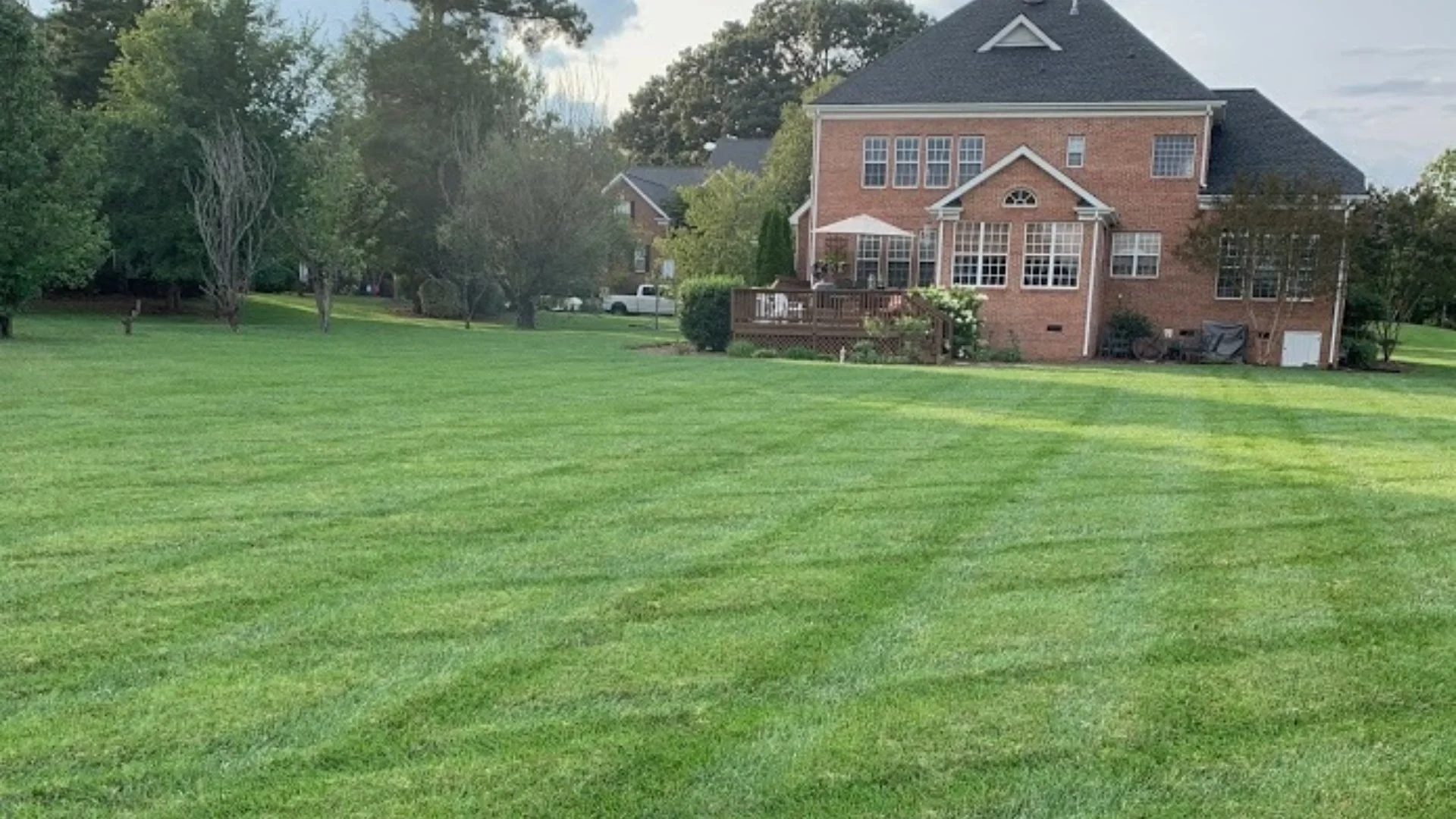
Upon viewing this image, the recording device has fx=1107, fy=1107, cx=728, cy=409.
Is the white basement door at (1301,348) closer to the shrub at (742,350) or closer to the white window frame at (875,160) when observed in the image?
the white window frame at (875,160)

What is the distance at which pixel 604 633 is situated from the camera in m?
4.39

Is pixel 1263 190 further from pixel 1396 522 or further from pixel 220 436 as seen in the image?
pixel 220 436

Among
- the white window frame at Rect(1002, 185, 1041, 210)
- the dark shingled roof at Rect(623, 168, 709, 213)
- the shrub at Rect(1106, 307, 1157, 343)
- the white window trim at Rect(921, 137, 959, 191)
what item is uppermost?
the dark shingled roof at Rect(623, 168, 709, 213)

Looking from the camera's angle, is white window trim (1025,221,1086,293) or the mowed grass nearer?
the mowed grass

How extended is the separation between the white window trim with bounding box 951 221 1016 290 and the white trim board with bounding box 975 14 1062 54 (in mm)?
6634

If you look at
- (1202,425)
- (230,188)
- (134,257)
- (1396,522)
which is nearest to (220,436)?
(1396,522)

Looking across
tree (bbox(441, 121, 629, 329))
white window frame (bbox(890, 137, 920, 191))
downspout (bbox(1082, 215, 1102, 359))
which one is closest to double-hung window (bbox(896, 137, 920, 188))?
white window frame (bbox(890, 137, 920, 191))

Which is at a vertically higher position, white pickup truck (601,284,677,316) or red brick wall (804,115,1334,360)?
red brick wall (804,115,1334,360)

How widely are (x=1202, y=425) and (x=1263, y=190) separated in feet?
49.6

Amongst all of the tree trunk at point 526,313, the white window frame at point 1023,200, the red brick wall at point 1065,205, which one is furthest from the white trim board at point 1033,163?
the tree trunk at point 526,313

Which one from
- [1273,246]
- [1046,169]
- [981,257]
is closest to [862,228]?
[981,257]

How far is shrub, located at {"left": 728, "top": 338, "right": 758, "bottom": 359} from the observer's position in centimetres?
2257

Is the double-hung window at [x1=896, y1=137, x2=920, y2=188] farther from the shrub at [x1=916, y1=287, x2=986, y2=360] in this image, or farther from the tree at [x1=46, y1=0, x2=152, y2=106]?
the tree at [x1=46, y1=0, x2=152, y2=106]

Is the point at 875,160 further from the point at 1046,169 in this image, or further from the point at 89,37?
the point at 89,37
